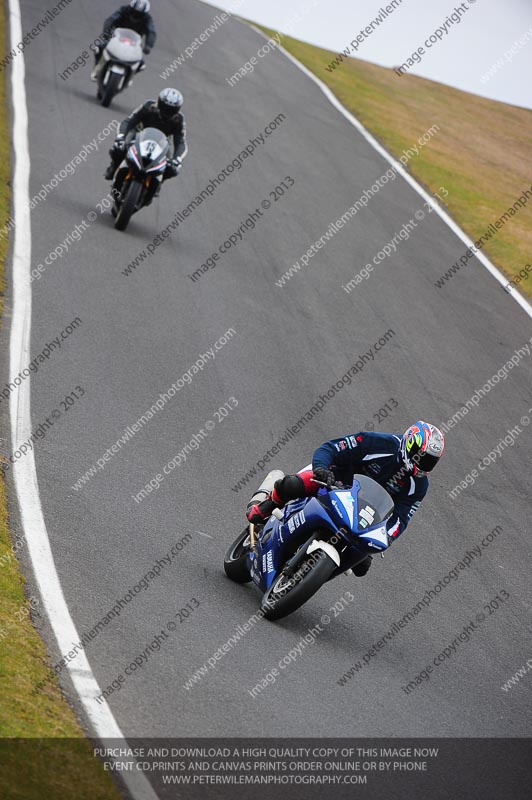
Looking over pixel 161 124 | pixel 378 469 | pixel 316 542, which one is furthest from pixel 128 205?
pixel 316 542

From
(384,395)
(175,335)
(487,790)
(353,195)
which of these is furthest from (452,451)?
(353,195)

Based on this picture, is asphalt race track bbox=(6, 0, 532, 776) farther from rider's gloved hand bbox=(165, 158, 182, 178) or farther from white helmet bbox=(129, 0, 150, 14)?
white helmet bbox=(129, 0, 150, 14)

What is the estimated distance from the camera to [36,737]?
630 cm

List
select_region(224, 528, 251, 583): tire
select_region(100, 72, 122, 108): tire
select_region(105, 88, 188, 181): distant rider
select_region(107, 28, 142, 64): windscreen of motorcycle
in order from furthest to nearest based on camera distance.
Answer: select_region(107, 28, 142, 64): windscreen of motorcycle
select_region(100, 72, 122, 108): tire
select_region(105, 88, 188, 181): distant rider
select_region(224, 528, 251, 583): tire

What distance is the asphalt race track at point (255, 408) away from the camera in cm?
805

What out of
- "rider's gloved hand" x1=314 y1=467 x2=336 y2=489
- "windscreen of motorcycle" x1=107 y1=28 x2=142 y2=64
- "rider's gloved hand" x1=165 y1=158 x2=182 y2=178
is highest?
"rider's gloved hand" x1=314 y1=467 x2=336 y2=489

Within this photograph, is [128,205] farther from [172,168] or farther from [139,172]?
[172,168]

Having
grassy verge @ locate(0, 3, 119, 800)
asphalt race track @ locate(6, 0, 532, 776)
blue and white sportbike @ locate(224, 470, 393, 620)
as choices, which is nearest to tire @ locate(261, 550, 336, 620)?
blue and white sportbike @ locate(224, 470, 393, 620)

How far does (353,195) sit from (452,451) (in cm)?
961

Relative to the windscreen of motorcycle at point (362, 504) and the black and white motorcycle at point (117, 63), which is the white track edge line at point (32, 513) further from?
the black and white motorcycle at point (117, 63)

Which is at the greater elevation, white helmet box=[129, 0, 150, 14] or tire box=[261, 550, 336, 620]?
tire box=[261, 550, 336, 620]

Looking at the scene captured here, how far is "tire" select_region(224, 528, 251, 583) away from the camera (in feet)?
30.2

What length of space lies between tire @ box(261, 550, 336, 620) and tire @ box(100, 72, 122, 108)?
52.5 feet

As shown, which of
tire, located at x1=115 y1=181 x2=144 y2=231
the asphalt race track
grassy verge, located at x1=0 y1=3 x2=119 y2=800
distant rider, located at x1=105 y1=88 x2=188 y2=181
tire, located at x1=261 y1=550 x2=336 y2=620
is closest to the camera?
grassy verge, located at x1=0 y1=3 x2=119 y2=800
